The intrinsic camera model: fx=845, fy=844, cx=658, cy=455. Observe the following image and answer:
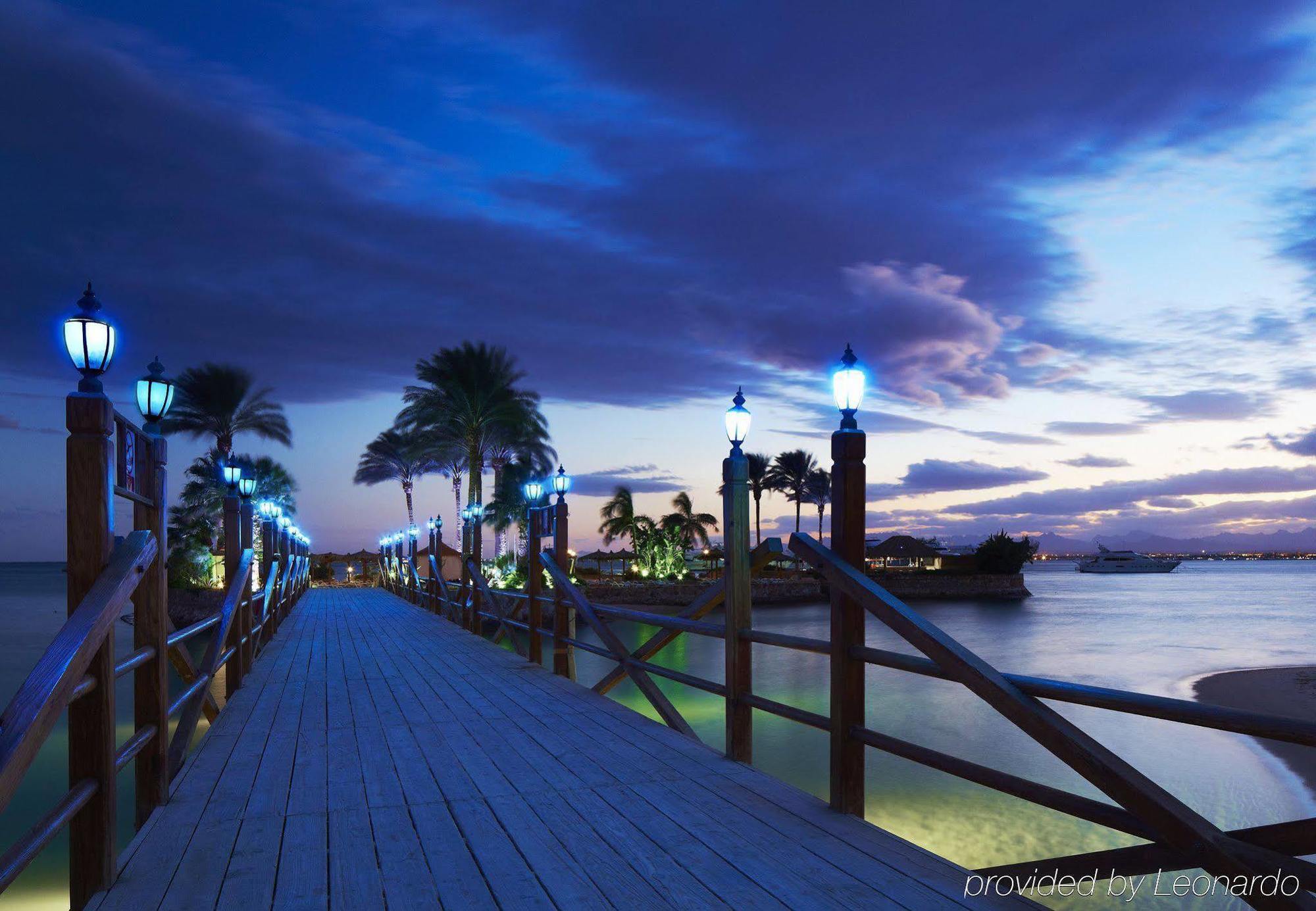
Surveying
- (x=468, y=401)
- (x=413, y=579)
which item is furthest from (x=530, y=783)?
(x=468, y=401)

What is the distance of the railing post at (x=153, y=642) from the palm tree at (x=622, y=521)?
42397 millimetres

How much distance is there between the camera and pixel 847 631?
3.99 metres

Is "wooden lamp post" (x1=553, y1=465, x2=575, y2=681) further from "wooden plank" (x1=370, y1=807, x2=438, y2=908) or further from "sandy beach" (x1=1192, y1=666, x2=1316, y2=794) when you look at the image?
"sandy beach" (x1=1192, y1=666, x2=1316, y2=794)

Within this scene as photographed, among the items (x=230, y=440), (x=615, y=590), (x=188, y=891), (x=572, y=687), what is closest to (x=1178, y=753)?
(x=572, y=687)

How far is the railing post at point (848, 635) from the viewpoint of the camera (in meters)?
3.95

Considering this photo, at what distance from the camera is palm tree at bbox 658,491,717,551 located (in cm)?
5144

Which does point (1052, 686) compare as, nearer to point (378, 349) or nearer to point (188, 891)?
point (188, 891)

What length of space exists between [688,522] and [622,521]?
21.3 ft

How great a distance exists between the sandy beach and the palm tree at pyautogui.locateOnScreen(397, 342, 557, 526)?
23.2 m

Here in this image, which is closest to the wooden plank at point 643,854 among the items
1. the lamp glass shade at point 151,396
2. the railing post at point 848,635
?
the railing post at point 848,635

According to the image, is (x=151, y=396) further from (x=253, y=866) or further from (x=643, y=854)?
(x=643, y=854)

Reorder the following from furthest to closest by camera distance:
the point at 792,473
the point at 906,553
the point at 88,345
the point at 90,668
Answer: the point at 906,553
the point at 792,473
the point at 88,345
the point at 90,668

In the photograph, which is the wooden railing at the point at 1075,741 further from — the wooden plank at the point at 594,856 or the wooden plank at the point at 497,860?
the wooden plank at the point at 497,860

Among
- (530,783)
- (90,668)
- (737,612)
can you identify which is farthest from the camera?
(737,612)
